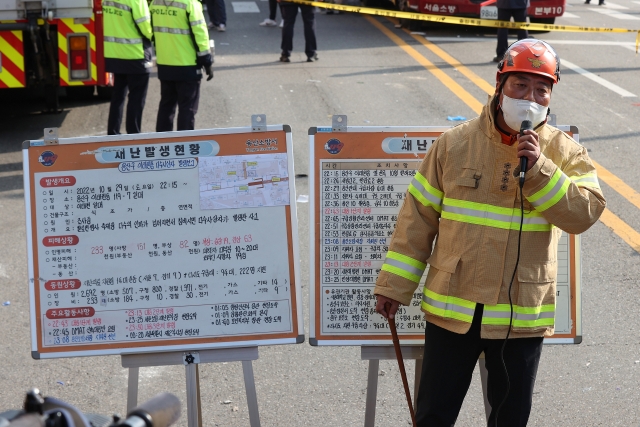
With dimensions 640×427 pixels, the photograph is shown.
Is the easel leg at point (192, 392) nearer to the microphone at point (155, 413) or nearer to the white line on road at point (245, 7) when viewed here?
the microphone at point (155, 413)

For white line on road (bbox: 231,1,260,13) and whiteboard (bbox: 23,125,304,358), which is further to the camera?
white line on road (bbox: 231,1,260,13)

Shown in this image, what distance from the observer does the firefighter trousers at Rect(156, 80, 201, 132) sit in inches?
326

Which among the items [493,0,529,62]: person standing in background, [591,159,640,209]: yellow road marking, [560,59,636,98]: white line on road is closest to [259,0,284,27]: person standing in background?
[493,0,529,62]: person standing in background

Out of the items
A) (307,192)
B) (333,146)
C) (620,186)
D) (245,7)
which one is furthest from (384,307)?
(245,7)

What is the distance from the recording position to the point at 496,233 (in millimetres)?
3258

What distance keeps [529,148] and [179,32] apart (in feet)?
18.7

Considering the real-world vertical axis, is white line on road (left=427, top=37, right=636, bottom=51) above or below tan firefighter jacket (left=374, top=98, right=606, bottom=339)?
below

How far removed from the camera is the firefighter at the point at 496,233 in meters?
3.22

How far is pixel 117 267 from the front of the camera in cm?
382

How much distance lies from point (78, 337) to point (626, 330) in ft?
11.3

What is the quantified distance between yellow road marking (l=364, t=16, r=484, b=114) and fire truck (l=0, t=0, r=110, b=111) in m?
4.61

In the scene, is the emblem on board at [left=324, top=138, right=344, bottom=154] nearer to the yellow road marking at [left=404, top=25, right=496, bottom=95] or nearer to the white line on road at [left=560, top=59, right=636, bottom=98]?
the yellow road marking at [left=404, top=25, right=496, bottom=95]

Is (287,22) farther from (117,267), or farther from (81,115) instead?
(117,267)

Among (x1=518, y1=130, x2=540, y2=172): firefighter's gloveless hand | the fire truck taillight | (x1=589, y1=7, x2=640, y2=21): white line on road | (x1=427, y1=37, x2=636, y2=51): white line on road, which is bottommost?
(x1=589, y1=7, x2=640, y2=21): white line on road
